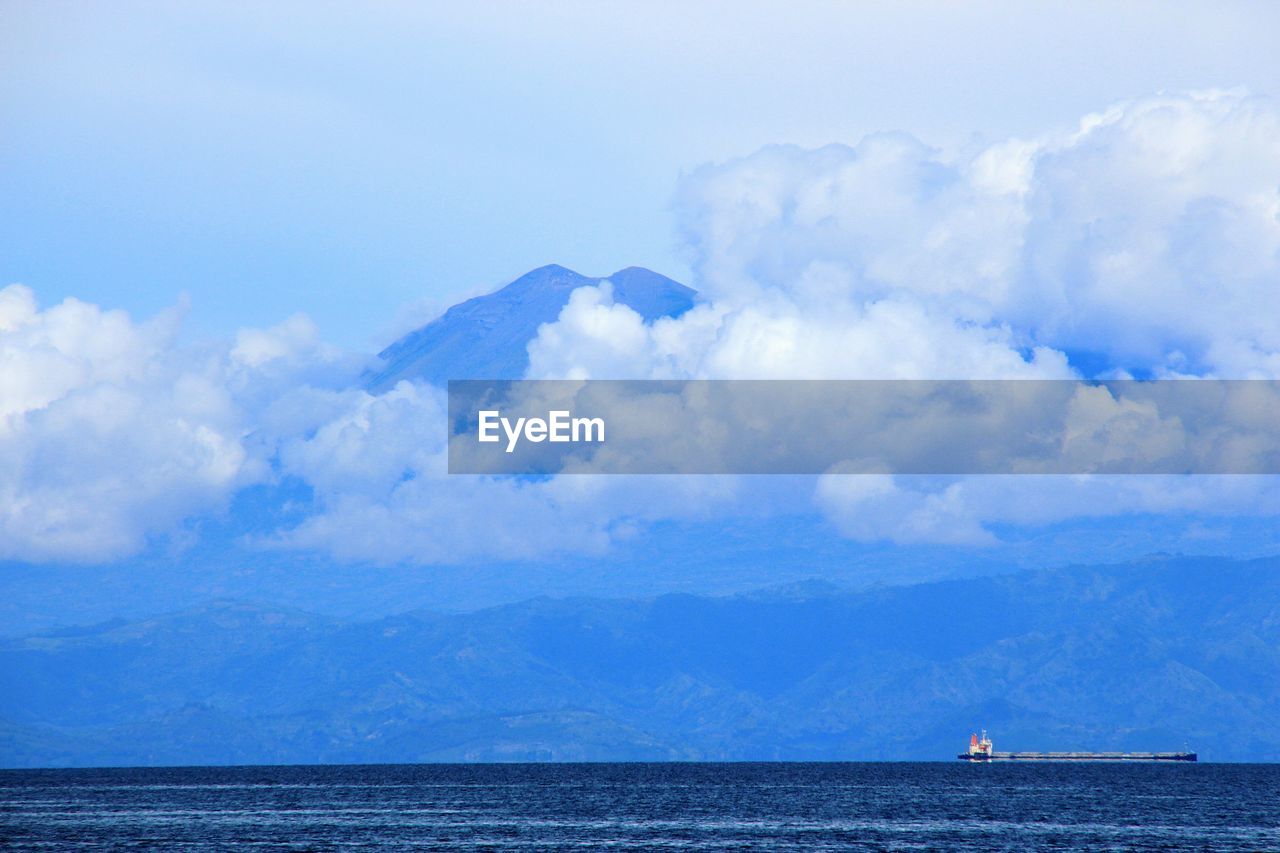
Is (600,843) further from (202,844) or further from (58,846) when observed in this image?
(58,846)

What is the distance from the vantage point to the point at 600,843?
192125 mm

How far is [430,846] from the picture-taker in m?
189

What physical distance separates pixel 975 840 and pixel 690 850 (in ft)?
130

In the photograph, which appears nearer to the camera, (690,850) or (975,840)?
(690,850)

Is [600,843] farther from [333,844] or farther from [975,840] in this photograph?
[975,840]

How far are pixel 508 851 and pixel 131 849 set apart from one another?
148 feet

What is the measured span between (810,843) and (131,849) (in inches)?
3111

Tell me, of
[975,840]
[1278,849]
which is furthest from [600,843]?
[1278,849]

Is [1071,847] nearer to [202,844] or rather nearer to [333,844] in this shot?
[333,844]

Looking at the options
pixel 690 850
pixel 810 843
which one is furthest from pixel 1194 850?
pixel 690 850

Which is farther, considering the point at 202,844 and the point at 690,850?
the point at 202,844

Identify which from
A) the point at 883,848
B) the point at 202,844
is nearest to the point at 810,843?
the point at 883,848

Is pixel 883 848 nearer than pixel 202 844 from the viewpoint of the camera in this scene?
Yes

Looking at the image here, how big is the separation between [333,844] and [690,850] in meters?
43.1
